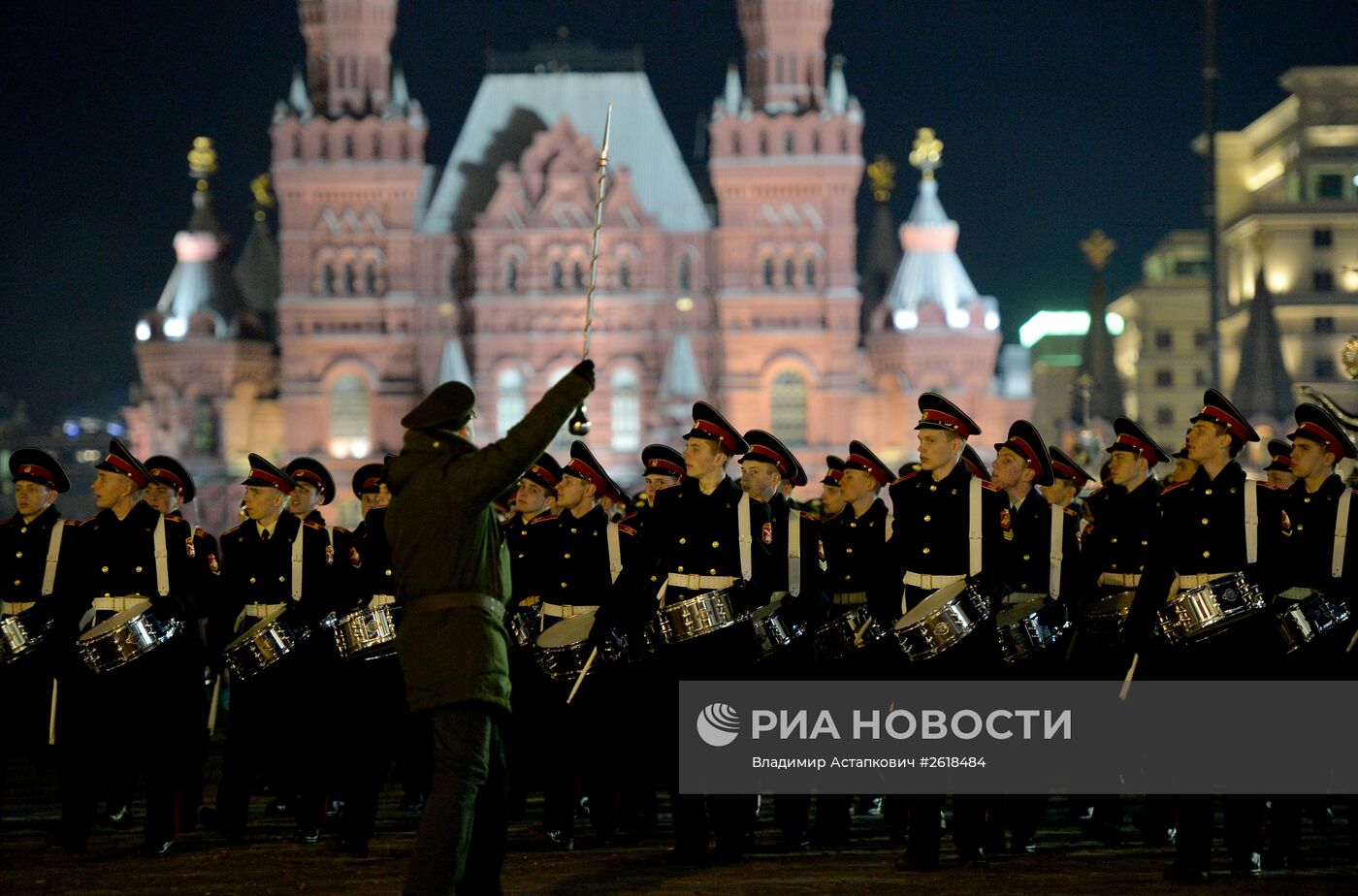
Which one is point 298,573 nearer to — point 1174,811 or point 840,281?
point 1174,811

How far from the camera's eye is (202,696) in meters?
11.0

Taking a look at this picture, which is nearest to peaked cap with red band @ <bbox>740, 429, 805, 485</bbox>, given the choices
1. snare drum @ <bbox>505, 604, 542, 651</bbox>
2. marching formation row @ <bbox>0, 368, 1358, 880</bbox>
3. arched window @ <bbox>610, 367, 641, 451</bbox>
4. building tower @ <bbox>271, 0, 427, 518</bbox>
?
marching formation row @ <bbox>0, 368, 1358, 880</bbox>

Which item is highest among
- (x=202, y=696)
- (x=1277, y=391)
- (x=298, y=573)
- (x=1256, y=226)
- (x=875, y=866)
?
(x=1256, y=226)

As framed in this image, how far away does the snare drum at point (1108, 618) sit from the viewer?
10727mm

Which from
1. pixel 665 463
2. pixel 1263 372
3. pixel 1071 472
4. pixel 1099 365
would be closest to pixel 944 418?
pixel 665 463

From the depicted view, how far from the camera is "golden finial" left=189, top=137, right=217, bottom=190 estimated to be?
59844 millimetres

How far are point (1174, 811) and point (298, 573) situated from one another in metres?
4.87

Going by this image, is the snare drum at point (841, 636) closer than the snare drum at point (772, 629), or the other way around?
the snare drum at point (772, 629)

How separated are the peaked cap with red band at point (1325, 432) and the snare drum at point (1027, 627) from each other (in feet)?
4.92

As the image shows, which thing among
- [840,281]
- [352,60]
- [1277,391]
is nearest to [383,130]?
[352,60]

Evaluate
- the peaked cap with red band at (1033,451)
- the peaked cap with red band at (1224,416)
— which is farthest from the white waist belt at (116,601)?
the peaked cap with red band at (1224,416)

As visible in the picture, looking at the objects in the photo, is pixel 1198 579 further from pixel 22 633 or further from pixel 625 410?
pixel 625 410

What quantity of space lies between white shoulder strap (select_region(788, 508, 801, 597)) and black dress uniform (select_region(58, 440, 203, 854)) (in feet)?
10.5

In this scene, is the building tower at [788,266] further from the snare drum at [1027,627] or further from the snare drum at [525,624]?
the snare drum at [1027,627]
